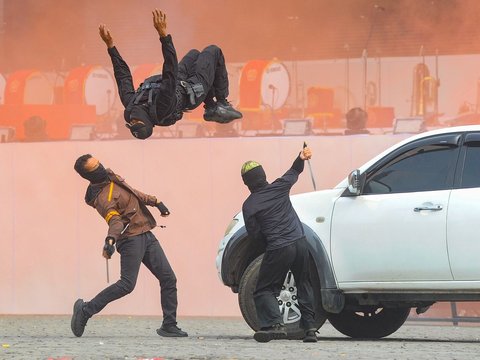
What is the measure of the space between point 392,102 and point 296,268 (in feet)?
20.8

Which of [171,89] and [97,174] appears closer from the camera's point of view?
[171,89]

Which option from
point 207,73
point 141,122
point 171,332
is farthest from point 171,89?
point 171,332

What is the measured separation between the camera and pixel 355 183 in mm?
11391

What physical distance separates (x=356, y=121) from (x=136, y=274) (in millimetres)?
5312

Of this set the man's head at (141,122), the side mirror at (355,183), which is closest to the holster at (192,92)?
the man's head at (141,122)

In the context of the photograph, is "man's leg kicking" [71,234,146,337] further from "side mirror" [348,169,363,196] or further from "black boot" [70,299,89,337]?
"side mirror" [348,169,363,196]

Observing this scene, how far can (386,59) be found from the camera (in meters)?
18.1

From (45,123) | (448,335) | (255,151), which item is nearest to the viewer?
(448,335)

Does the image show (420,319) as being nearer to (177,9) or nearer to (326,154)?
(326,154)

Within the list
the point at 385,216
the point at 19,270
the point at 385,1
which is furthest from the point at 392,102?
the point at 385,216

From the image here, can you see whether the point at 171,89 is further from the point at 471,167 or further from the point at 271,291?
the point at 471,167

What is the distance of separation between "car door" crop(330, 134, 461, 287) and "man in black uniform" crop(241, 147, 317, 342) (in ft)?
1.03

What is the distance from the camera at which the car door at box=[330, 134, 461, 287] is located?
36.6 feet

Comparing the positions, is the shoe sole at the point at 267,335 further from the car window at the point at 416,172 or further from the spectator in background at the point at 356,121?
the spectator in background at the point at 356,121
